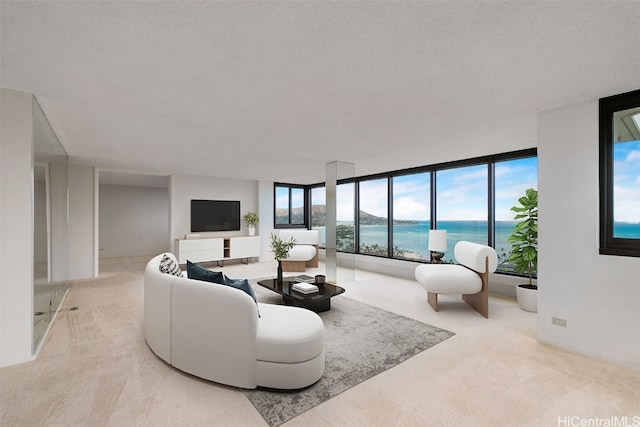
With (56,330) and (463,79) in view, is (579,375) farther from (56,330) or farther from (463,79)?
(56,330)

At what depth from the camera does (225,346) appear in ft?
6.95

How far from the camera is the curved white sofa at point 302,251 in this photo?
690 centimetres

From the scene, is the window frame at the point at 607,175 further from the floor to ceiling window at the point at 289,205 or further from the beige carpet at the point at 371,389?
the floor to ceiling window at the point at 289,205

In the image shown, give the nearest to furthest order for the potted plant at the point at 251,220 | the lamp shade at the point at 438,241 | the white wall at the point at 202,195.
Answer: the lamp shade at the point at 438,241, the white wall at the point at 202,195, the potted plant at the point at 251,220

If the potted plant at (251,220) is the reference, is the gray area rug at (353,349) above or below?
below

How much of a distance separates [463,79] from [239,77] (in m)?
1.77

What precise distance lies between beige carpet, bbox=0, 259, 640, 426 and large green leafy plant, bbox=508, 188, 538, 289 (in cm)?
123

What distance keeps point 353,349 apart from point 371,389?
0.65 m

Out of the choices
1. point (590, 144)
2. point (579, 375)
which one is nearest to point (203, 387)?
point (579, 375)

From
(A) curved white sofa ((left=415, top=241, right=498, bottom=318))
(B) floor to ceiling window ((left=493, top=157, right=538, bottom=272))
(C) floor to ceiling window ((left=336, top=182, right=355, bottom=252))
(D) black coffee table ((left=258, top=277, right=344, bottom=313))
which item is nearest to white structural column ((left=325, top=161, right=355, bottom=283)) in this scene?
(C) floor to ceiling window ((left=336, top=182, right=355, bottom=252))

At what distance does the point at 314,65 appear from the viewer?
2.03 m

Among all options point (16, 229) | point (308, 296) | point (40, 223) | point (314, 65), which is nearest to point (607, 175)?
point (314, 65)

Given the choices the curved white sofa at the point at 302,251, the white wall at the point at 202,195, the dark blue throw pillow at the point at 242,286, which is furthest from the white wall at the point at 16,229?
the curved white sofa at the point at 302,251

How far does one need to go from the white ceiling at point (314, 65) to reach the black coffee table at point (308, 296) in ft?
6.90
